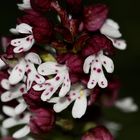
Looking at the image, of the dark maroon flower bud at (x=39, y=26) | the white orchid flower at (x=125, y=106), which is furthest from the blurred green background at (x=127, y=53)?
the dark maroon flower bud at (x=39, y=26)

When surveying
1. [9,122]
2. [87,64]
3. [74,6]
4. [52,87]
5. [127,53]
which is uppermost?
[74,6]

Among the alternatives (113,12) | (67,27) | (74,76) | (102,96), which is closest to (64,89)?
(74,76)

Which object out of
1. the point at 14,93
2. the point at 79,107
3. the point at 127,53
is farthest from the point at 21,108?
the point at 127,53

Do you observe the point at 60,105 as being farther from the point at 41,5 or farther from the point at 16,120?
the point at 41,5

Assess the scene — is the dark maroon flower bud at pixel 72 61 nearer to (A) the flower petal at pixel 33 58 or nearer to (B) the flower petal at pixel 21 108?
(A) the flower petal at pixel 33 58

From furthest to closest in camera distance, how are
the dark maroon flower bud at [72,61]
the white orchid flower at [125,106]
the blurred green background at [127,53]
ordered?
1. the blurred green background at [127,53]
2. the white orchid flower at [125,106]
3. the dark maroon flower bud at [72,61]

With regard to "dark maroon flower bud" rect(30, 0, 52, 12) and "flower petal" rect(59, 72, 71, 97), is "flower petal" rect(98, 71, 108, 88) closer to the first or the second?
"flower petal" rect(59, 72, 71, 97)

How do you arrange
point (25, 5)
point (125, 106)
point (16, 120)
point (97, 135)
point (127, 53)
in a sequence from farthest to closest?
point (127, 53) → point (125, 106) → point (16, 120) → point (25, 5) → point (97, 135)

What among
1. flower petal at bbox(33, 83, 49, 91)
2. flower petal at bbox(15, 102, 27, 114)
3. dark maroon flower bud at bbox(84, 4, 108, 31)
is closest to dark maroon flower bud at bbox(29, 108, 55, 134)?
flower petal at bbox(15, 102, 27, 114)
